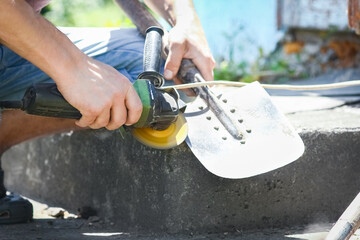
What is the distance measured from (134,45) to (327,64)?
8.37ft

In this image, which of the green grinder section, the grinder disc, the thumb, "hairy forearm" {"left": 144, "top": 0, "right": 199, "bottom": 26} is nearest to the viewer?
the green grinder section

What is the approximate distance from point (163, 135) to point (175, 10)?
553mm

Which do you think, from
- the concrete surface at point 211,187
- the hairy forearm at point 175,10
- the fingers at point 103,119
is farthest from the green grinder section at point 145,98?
the hairy forearm at point 175,10

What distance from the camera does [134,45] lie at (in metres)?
2.16

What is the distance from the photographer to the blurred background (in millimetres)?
4301

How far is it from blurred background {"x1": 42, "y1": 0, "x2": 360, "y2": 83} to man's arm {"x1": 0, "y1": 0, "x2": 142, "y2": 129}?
2.47 m

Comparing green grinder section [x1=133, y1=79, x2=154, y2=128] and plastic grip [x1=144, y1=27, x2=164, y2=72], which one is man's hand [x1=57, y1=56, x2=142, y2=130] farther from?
plastic grip [x1=144, y1=27, x2=164, y2=72]

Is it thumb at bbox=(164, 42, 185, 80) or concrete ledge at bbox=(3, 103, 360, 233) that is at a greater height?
thumb at bbox=(164, 42, 185, 80)

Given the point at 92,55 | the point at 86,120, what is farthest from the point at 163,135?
the point at 92,55


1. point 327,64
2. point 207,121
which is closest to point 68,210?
point 207,121

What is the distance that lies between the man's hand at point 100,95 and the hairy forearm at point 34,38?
0.12ft

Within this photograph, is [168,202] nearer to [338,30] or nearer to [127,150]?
[127,150]

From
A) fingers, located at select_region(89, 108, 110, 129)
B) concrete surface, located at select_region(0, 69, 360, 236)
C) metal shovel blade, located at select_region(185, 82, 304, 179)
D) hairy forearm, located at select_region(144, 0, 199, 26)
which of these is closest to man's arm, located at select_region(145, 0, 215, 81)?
hairy forearm, located at select_region(144, 0, 199, 26)

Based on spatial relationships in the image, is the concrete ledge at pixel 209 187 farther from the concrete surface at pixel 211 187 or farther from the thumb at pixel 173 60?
the thumb at pixel 173 60
